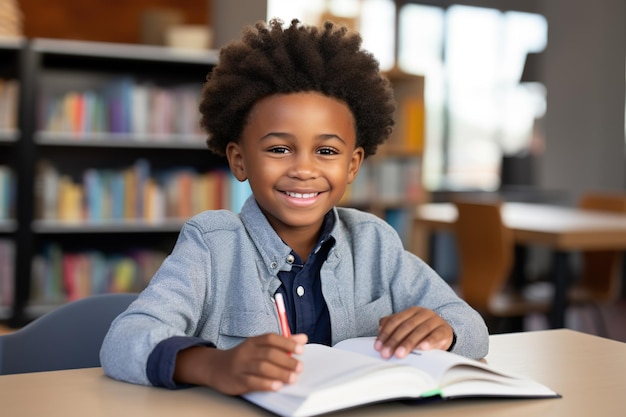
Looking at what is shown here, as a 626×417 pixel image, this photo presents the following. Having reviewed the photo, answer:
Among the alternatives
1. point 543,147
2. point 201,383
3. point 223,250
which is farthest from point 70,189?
point 543,147

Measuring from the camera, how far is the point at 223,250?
1.27 metres

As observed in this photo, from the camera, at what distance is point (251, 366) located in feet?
2.93

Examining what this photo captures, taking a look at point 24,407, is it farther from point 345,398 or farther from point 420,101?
point 420,101

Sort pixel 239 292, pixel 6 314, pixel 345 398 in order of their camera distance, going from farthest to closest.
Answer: pixel 6 314, pixel 239 292, pixel 345 398

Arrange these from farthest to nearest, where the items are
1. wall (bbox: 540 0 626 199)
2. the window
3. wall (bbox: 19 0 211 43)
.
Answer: the window → wall (bbox: 540 0 626 199) → wall (bbox: 19 0 211 43)

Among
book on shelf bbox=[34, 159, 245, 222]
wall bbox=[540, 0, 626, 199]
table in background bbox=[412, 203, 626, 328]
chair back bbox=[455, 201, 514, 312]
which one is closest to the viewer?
table in background bbox=[412, 203, 626, 328]

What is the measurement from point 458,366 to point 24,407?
48cm

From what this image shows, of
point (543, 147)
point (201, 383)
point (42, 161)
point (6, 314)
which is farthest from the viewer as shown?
point (543, 147)

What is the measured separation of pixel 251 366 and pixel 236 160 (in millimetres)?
552

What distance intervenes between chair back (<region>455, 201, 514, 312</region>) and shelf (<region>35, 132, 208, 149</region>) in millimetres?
1304

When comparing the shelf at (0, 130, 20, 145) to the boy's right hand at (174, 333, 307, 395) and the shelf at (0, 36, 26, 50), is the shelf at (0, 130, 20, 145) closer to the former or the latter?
the shelf at (0, 36, 26, 50)

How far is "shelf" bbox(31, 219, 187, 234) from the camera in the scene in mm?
4125

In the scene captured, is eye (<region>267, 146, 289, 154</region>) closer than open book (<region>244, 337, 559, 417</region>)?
No

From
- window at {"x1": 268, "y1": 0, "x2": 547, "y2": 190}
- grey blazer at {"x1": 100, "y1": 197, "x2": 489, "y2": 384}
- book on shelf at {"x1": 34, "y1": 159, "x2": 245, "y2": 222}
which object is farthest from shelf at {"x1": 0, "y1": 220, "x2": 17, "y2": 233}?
window at {"x1": 268, "y1": 0, "x2": 547, "y2": 190}
